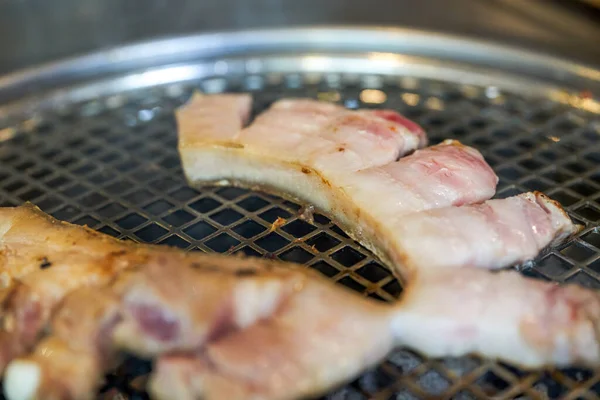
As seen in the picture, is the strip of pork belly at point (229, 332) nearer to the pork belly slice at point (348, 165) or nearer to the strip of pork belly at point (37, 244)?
the strip of pork belly at point (37, 244)

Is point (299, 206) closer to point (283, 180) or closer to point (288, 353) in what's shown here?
point (283, 180)

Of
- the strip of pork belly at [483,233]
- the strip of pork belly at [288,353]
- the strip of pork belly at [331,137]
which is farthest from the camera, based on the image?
the strip of pork belly at [331,137]

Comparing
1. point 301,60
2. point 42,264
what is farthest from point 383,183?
point 301,60

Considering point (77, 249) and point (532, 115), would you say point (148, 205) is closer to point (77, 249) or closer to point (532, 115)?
point (77, 249)

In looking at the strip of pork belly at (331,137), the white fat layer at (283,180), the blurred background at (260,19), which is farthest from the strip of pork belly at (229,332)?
the blurred background at (260,19)

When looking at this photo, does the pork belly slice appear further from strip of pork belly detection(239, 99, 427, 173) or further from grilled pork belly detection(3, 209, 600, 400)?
grilled pork belly detection(3, 209, 600, 400)
